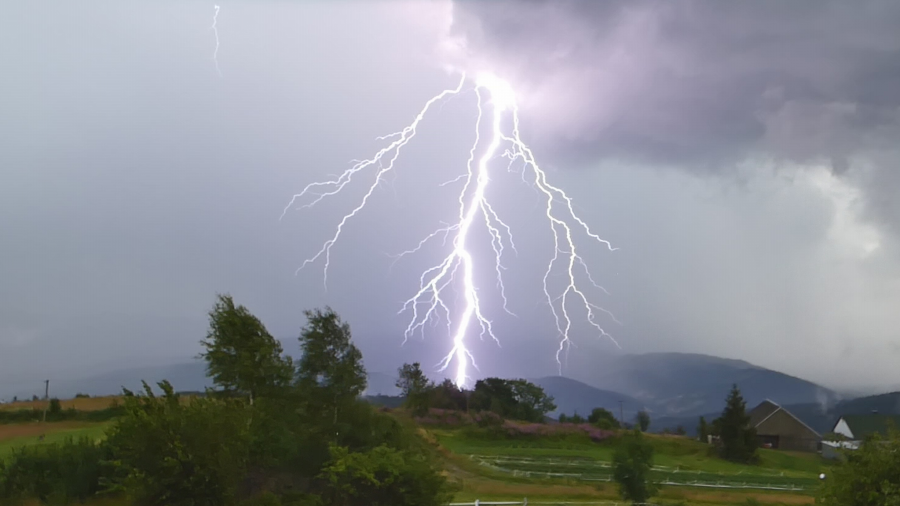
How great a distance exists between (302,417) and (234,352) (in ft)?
9.32

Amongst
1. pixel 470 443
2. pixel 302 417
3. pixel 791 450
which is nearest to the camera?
pixel 302 417

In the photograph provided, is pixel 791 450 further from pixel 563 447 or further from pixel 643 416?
pixel 563 447

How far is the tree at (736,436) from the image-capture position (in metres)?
52.2

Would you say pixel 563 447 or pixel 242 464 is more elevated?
pixel 242 464

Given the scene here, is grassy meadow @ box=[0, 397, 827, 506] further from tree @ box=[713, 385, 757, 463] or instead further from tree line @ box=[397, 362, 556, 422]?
tree line @ box=[397, 362, 556, 422]

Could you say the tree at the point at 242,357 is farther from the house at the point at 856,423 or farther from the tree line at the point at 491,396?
the house at the point at 856,423

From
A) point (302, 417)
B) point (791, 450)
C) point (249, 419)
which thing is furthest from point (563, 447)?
point (249, 419)

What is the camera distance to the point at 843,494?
12.8m

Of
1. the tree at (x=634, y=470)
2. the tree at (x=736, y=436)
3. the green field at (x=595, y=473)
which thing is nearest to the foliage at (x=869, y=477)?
the green field at (x=595, y=473)

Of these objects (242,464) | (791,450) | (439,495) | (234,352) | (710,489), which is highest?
(234,352)

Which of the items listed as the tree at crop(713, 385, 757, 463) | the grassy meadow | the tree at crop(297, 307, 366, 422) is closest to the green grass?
the grassy meadow

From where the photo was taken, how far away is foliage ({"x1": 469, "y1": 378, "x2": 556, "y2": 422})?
253ft

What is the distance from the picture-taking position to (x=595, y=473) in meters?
34.8

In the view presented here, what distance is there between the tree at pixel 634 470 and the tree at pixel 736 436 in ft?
121
